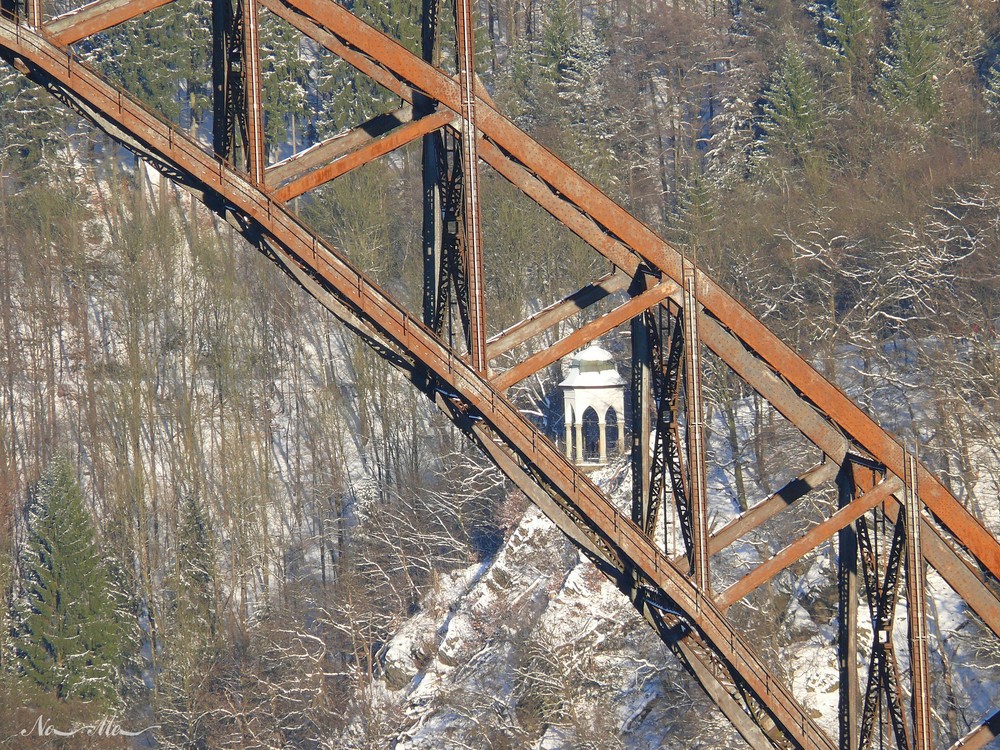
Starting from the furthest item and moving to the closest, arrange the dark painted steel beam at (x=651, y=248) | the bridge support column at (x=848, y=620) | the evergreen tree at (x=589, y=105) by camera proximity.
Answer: the evergreen tree at (x=589, y=105) < the bridge support column at (x=848, y=620) < the dark painted steel beam at (x=651, y=248)

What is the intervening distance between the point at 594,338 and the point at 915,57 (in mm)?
46434

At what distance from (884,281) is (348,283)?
31.6 meters

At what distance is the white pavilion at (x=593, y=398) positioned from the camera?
4259 cm

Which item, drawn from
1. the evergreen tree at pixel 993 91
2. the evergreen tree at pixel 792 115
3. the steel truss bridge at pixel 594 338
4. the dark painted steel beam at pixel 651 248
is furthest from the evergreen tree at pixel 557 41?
the dark painted steel beam at pixel 651 248

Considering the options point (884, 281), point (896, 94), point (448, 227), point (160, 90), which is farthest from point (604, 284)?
point (160, 90)

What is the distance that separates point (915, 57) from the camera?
5156 cm

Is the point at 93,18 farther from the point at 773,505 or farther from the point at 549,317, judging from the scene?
the point at 773,505

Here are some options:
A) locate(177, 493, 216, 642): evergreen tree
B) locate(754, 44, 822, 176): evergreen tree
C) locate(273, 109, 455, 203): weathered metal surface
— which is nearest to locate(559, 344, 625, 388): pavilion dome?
locate(754, 44, 822, 176): evergreen tree

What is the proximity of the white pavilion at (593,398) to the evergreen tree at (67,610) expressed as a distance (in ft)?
53.1

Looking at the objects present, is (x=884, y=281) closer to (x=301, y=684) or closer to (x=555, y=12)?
(x=301, y=684)

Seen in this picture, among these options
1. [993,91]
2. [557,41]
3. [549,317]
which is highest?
[557,41]

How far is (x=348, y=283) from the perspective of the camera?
29.2 ft

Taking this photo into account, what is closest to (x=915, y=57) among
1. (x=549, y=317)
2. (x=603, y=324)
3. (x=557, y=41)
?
(x=557, y=41)

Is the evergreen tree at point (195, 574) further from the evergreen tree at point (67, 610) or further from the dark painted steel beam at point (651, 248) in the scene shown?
the dark painted steel beam at point (651, 248)
